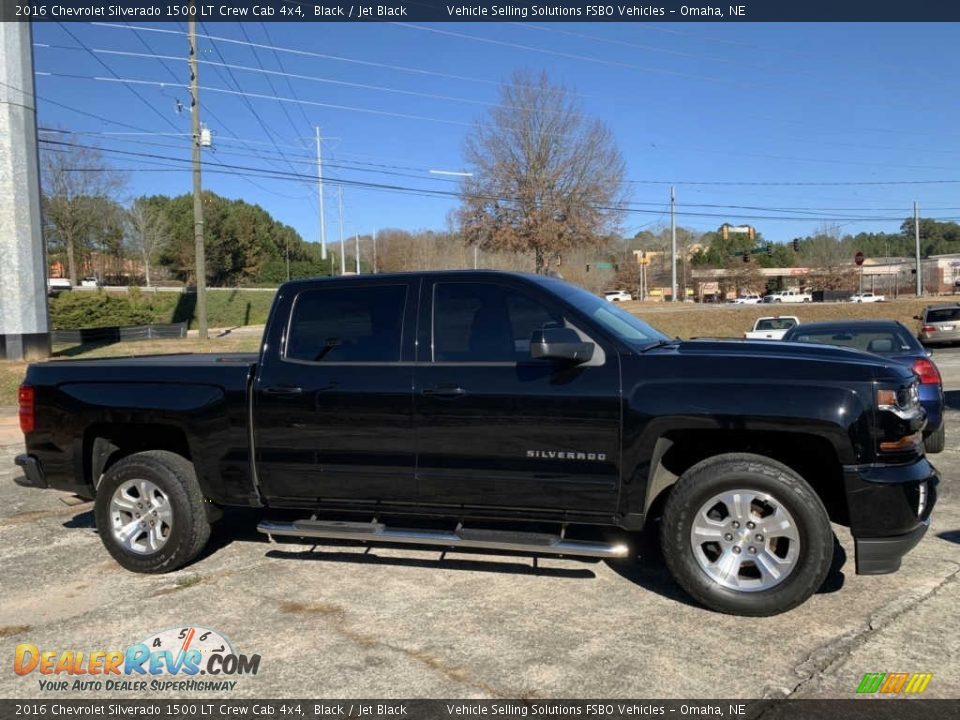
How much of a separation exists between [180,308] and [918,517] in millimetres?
42698

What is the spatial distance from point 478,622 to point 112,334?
26.2 metres

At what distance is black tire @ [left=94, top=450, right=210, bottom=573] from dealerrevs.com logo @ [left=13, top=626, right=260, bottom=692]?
0.97 metres

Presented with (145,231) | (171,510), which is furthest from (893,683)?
(145,231)

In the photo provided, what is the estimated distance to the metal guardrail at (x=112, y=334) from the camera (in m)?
25.1

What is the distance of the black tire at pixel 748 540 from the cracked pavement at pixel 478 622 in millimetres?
120

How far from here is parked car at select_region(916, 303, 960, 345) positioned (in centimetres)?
2544

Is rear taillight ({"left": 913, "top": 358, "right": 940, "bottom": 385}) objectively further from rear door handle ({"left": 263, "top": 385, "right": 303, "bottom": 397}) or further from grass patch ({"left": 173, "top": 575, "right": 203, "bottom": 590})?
grass patch ({"left": 173, "top": 575, "right": 203, "bottom": 590})

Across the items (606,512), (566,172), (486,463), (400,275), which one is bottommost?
(606,512)

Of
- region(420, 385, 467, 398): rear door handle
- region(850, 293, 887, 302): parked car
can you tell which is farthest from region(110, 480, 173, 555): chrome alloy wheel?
region(850, 293, 887, 302): parked car

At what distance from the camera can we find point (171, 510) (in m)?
4.75

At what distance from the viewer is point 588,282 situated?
2301 inches

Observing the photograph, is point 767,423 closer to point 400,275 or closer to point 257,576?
point 400,275

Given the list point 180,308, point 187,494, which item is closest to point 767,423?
point 187,494

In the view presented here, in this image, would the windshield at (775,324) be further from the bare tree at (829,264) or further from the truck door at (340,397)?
the bare tree at (829,264)
